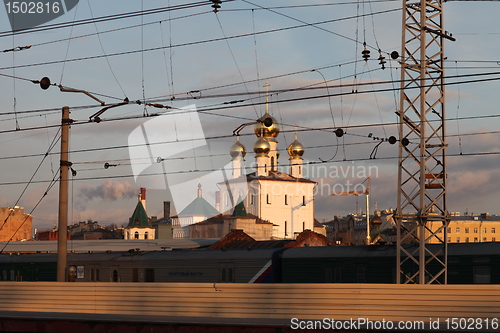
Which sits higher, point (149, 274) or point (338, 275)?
point (338, 275)

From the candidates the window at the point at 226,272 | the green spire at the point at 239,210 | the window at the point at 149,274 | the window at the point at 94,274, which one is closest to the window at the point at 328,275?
the window at the point at 226,272

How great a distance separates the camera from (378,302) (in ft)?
65.7

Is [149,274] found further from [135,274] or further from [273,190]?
[273,190]

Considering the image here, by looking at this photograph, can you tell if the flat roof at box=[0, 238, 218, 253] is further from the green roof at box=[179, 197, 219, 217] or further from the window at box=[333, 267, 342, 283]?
the green roof at box=[179, 197, 219, 217]

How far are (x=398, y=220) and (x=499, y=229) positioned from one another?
143534mm

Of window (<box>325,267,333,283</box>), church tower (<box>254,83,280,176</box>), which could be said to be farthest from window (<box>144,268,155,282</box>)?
church tower (<box>254,83,280,176</box>)

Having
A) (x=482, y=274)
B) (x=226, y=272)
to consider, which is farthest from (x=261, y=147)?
(x=482, y=274)

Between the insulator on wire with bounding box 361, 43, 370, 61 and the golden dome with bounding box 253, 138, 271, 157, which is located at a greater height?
the golden dome with bounding box 253, 138, 271, 157

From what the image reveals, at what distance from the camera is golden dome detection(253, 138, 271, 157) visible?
116812 millimetres

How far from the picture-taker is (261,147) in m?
117

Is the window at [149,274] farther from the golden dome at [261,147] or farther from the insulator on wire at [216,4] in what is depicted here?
the golden dome at [261,147]

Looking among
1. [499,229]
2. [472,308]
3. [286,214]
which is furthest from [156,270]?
[499,229]

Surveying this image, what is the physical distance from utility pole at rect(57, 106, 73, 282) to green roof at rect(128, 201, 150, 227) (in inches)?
4051

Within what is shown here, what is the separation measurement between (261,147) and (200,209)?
89.9 feet
